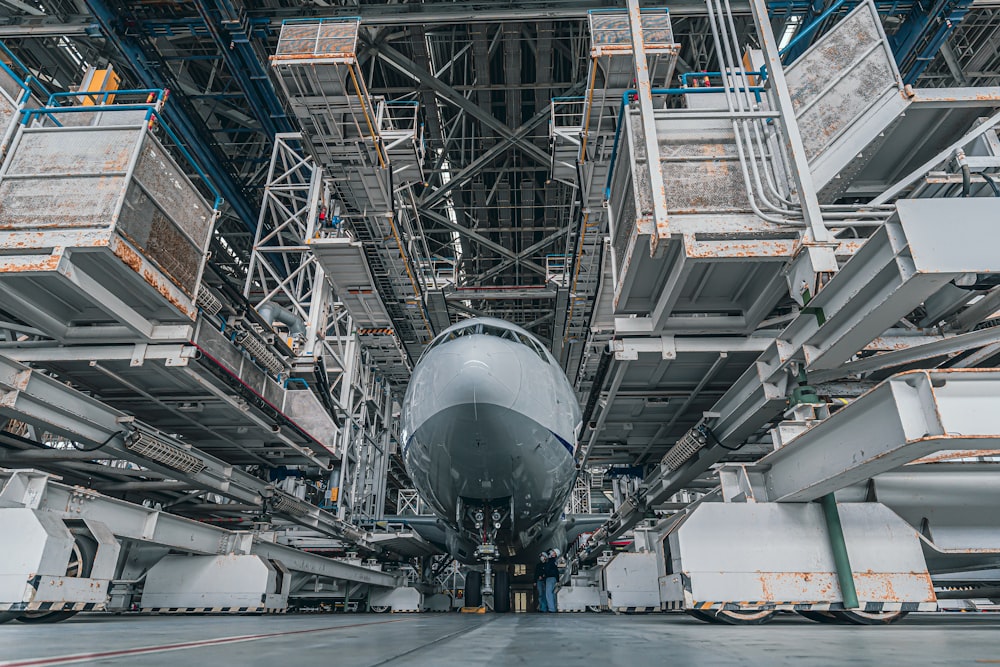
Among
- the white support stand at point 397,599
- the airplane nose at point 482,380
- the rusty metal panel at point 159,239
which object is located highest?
the rusty metal panel at point 159,239

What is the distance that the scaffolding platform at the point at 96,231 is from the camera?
5230 mm

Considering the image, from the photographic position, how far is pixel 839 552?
4.27 m

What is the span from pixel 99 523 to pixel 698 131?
7.10 metres

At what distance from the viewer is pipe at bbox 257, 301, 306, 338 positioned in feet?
38.4

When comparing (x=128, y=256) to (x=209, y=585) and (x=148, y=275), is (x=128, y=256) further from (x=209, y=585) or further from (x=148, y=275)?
(x=209, y=585)

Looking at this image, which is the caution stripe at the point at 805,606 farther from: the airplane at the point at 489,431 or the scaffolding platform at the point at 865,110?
the scaffolding platform at the point at 865,110

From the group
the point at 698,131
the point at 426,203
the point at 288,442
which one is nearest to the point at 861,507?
the point at 698,131

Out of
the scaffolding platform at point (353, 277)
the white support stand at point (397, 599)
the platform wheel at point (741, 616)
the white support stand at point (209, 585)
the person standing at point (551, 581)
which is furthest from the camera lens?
the white support stand at point (397, 599)

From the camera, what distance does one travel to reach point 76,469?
7000mm

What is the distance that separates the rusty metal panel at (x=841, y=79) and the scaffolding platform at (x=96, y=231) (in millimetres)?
7077

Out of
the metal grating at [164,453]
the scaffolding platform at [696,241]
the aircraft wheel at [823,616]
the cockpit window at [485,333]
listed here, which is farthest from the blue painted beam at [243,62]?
the aircraft wheel at [823,616]

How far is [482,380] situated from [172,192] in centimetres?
451

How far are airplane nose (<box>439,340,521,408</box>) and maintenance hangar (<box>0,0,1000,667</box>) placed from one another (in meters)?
0.04

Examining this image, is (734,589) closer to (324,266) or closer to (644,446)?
(644,446)
